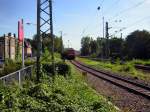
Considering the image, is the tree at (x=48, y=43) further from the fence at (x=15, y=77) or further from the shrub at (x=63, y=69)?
the fence at (x=15, y=77)

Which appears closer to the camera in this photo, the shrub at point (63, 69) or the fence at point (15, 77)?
the fence at point (15, 77)

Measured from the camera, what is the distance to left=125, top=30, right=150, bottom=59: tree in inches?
3577

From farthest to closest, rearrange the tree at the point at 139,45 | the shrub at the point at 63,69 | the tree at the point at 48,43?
1. the tree at the point at 139,45
2. the shrub at the point at 63,69
3. the tree at the point at 48,43

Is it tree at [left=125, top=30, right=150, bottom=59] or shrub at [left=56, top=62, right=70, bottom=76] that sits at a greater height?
tree at [left=125, top=30, right=150, bottom=59]

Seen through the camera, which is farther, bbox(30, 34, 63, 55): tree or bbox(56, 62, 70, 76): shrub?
bbox(56, 62, 70, 76): shrub

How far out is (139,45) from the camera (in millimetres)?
92562

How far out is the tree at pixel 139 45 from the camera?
9085cm

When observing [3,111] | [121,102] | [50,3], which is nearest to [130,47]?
[50,3]

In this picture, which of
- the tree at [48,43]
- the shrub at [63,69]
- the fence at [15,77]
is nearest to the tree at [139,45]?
the tree at [48,43]

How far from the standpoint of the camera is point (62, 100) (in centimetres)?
1399

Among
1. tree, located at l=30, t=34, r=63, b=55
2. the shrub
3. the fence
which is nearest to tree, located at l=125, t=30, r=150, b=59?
tree, located at l=30, t=34, r=63, b=55

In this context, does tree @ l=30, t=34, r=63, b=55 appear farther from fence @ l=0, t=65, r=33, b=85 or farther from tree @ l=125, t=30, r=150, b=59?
tree @ l=125, t=30, r=150, b=59

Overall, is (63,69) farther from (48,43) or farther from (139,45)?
(139,45)

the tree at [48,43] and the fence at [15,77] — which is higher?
the tree at [48,43]
